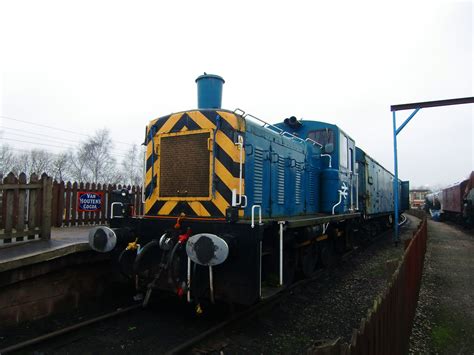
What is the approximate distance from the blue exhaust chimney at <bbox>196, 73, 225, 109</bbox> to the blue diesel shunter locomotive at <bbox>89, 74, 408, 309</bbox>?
0.6 inches

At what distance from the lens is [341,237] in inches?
360

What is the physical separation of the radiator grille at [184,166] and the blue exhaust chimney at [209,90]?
620 mm

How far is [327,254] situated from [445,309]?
2735 mm

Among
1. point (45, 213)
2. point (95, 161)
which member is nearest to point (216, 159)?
point (45, 213)

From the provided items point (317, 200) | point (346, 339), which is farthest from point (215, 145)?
point (317, 200)

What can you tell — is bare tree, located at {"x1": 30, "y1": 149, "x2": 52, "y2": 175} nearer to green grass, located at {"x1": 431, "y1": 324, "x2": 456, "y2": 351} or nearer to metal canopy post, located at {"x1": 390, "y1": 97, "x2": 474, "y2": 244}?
metal canopy post, located at {"x1": 390, "y1": 97, "x2": 474, "y2": 244}

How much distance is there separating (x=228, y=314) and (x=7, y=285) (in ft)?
10.4

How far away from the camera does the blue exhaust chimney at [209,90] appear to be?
5.67 metres

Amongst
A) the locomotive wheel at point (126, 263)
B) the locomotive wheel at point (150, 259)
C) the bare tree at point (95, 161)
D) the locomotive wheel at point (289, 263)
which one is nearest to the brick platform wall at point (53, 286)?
the locomotive wheel at point (126, 263)

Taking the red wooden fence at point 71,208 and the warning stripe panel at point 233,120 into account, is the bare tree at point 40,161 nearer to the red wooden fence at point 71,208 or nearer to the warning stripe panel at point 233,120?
the red wooden fence at point 71,208

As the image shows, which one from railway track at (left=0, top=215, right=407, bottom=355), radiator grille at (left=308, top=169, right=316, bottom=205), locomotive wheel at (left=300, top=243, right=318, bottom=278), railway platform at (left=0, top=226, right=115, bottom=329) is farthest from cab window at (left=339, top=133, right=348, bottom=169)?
railway platform at (left=0, top=226, right=115, bottom=329)

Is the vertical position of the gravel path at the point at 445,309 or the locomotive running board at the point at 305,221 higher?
the locomotive running board at the point at 305,221

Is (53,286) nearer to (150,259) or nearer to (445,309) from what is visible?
(150,259)

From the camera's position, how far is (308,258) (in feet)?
23.0
